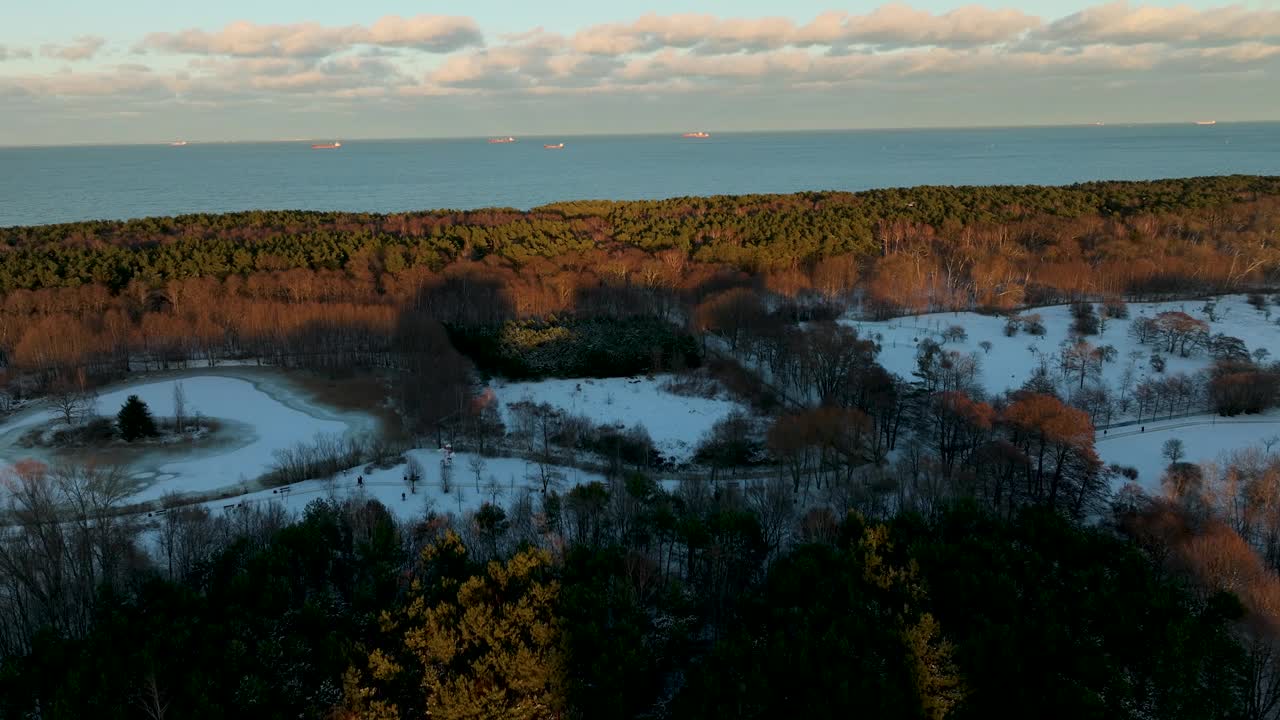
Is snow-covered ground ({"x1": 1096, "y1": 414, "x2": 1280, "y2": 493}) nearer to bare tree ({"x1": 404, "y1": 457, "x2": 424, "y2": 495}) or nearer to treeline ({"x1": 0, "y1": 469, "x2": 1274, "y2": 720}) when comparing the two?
treeline ({"x1": 0, "y1": 469, "x2": 1274, "y2": 720})

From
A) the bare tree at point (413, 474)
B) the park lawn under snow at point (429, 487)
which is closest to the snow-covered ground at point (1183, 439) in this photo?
the park lawn under snow at point (429, 487)

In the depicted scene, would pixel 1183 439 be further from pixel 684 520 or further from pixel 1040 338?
pixel 684 520

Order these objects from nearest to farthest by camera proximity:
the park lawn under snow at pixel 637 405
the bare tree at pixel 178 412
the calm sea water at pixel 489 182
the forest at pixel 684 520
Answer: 1. the forest at pixel 684 520
2. the bare tree at pixel 178 412
3. the park lawn under snow at pixel 637 405
4. the calm sea water at pixel 489 182

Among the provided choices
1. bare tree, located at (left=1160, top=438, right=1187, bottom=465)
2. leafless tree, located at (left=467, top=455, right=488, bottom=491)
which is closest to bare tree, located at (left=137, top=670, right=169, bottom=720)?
leafless tree, located at (left=467, top=455, right=488, bottom=491)

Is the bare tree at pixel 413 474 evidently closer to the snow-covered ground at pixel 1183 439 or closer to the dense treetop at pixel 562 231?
the snow-covered ground at pixel 1183 439

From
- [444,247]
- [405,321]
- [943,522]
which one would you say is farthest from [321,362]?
[943,522]

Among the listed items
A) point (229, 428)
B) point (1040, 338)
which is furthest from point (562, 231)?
point (1040, 338)

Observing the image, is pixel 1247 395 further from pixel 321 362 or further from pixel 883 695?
pixel 321 362
